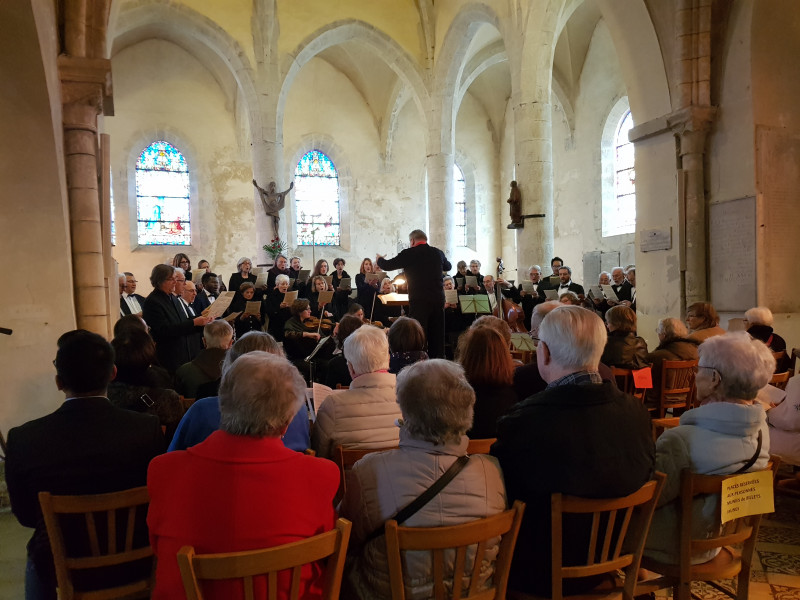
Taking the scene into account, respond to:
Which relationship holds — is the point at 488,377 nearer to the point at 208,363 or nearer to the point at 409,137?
the point at 208,363

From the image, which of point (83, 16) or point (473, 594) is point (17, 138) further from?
point (473, 594)

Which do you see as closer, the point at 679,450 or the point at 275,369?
the point at 275,369

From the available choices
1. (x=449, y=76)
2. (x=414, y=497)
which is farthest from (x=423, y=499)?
(x=449, y=76)

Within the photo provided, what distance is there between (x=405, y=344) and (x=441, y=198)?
11118mm

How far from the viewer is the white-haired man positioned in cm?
179

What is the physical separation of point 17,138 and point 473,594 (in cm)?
476

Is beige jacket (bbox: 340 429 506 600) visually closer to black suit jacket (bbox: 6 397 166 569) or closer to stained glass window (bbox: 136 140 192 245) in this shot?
black suit jacket (bbox: 6 397 166 569)

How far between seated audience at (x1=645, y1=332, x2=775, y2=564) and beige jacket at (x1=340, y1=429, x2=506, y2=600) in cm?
73

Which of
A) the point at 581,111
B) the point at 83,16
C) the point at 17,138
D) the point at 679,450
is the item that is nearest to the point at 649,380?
the point at 679,450

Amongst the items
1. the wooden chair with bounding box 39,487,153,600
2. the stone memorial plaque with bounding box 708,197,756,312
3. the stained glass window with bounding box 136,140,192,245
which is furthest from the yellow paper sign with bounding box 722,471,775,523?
the stained glass window with bounding box 136,140,192,245

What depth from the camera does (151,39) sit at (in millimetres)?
16062

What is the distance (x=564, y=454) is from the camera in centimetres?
180

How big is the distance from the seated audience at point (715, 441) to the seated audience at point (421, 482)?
73 cm

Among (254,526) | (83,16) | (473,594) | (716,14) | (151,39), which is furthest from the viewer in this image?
(151,39)
